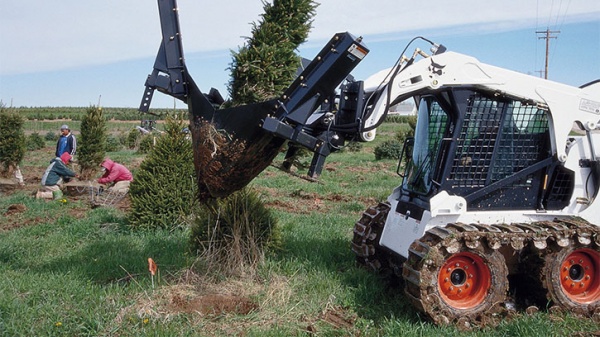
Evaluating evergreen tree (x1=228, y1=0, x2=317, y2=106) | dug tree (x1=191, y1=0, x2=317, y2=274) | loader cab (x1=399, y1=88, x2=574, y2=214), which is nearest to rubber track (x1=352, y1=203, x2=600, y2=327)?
loader cab (x1=399, y1=88, x2=574, y2=214)

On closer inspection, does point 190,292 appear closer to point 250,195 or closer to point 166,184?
point 250,195

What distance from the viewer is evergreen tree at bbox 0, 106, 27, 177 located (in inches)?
655

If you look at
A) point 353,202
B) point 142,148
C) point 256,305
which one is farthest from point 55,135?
point 256,305

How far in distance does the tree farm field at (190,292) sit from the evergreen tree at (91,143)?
8548 mm

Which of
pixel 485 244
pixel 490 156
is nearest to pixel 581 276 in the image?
pixel 485 244

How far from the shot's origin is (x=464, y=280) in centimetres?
515

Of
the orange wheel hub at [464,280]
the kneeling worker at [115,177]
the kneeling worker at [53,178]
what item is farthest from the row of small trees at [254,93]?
the kneeling worker at [53,178]

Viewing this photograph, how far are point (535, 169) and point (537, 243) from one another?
0.86 metres

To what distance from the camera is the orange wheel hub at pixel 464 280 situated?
5027 millimetres

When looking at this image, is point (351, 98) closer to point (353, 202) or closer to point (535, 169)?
point (535, 169)

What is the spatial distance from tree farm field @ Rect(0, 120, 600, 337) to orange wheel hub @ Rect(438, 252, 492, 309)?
32 centimetres

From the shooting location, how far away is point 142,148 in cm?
2556

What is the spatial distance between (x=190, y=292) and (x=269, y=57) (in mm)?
2815

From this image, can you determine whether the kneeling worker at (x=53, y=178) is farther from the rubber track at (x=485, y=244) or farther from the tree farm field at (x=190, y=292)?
the rubber track at (x=485, y=244)
